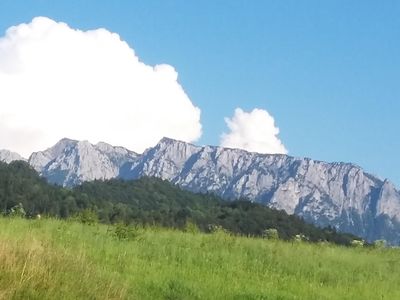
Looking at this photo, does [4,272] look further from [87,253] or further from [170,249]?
[170,249]

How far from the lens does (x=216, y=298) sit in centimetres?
1307

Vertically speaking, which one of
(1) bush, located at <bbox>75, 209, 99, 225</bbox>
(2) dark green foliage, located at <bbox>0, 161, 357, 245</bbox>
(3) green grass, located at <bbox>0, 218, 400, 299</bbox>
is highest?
(2) dark green foliage, located at <bbox>0, 161, 357, 245</bbox>

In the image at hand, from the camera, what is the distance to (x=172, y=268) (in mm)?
15430

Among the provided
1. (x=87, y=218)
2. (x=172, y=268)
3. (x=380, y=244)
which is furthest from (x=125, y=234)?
(x=380, y=244)

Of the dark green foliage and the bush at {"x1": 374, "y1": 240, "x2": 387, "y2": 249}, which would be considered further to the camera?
the dark green foliage

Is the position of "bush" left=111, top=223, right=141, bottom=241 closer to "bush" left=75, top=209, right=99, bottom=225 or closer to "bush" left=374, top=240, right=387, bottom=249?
"bush" left=75, top=209, right=99, bottom=225

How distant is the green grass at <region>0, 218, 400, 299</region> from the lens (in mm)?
11148

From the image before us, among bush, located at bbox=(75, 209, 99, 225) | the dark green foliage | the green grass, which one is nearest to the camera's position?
the green grass

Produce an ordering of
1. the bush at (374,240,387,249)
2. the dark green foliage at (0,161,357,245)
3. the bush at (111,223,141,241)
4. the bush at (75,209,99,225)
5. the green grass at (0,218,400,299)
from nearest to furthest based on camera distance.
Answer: the green grass at (0,218,400,299) → the bush at (111,223,141,241) → the bush at (75,209,99,225) → the bush at (374,240,387,249) → the dark green foliage at (0,161,357,245)

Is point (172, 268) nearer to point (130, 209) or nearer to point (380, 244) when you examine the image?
point (380, 244)

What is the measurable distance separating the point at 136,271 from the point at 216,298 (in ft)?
7.72

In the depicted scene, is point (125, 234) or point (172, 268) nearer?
point (172, 268)

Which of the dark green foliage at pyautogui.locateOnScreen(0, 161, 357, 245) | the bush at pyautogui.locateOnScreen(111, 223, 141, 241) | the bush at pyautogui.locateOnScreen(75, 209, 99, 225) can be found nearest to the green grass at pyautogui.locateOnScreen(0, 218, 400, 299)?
the bush at pyautogui.locateOnScreen(111, 223, 141, 241)

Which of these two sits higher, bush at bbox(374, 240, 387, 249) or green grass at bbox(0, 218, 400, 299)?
bush at bbox(374, 240, 387, 249)
